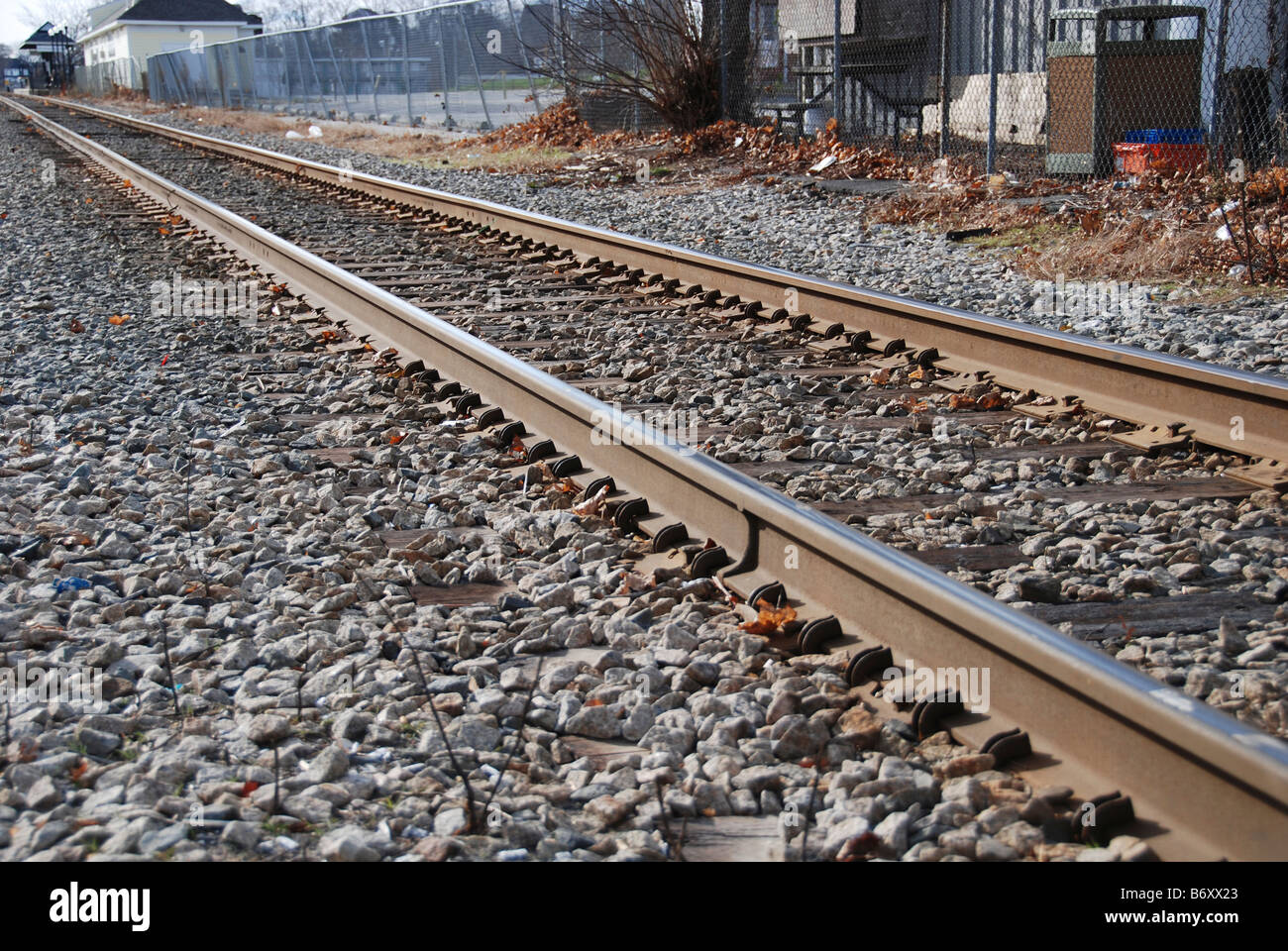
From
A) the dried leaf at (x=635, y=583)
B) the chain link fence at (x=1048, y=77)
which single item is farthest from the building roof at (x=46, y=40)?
the dried leaf at (x=635, y=583)

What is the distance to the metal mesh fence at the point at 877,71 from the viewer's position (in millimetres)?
12625

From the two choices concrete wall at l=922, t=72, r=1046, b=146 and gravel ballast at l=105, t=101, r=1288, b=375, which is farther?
concrete wall at l=922, t=72, r=1046, b=146

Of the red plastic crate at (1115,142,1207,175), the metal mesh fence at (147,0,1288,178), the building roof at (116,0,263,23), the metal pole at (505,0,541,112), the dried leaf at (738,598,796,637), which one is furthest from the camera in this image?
the building roof at (116,0,263,23)

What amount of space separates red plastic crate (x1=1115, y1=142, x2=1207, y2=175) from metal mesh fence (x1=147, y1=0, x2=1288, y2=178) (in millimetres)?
24

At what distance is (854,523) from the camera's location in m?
3.83

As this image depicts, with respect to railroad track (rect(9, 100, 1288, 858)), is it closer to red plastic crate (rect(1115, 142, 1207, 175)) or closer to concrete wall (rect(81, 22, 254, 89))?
red plastic crate (rect(1115, 142, 1207, 175))

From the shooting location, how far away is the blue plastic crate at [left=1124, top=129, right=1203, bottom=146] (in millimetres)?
12258

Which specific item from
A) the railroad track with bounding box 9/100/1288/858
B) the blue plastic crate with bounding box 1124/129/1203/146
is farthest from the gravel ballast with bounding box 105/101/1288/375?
the blue plastic crate with bounding box 1124/129/1203/146

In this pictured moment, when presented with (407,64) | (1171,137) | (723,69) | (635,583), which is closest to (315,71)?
(407,64)

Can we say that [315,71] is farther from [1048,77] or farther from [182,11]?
[182,11]

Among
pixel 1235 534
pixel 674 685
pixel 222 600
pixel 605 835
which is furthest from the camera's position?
pixel 1235 534
